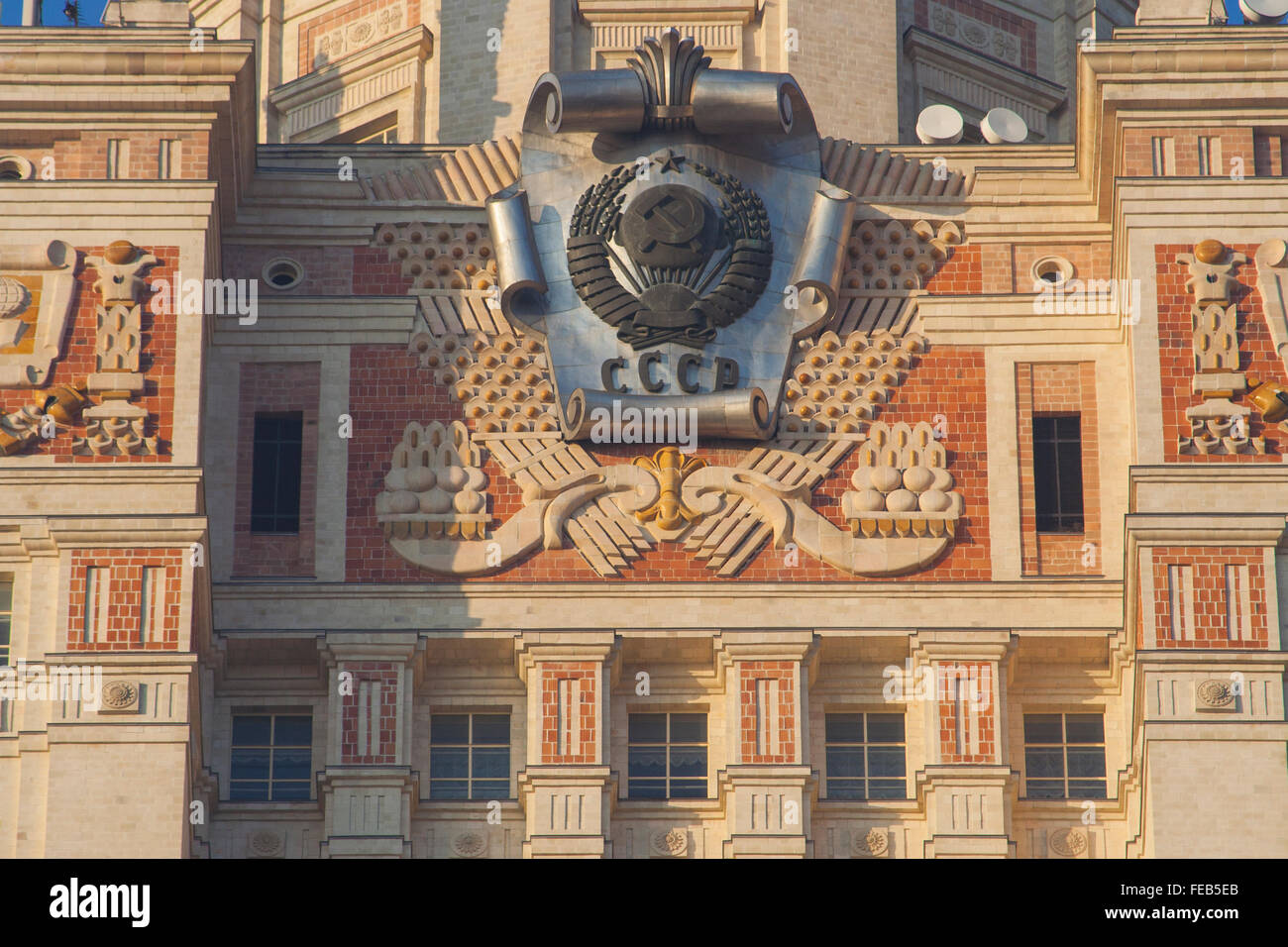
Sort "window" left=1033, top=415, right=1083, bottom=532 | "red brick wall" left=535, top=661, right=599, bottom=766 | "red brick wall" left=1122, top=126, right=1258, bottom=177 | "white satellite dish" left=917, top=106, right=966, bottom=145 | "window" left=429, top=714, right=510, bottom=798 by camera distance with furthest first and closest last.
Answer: "white satellite dish" left=917, top=106, right=966, bottom=145, "red brick wall" left=1122, top=126, right=1258, bottom=177, "window" left=1033, top=415, right=1083, bottom=532, "window" left=429, top=714, right=510, bottom=798, "red brick wall" left=535, top=661, right=599, bottom=766

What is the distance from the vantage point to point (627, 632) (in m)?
31.9

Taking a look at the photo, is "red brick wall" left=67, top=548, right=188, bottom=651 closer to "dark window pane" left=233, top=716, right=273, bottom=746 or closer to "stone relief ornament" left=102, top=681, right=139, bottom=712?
"stone relief ornament" left=102, top=681, right=139, bottom=712

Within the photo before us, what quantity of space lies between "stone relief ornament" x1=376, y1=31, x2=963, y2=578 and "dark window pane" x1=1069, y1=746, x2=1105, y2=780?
224 cm

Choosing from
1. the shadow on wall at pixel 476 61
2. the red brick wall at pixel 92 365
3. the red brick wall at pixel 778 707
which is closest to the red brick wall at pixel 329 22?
the shadow on wall at pixel 476 61

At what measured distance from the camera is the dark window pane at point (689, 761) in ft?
105

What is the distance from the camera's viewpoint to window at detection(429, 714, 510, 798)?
31844mm

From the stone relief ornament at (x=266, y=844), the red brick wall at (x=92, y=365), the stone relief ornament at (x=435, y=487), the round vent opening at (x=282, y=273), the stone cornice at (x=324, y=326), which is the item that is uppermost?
the round vent opening at (x=282, y=273)

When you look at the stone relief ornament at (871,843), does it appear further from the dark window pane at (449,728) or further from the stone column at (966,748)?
the dark window pane at (449,728)

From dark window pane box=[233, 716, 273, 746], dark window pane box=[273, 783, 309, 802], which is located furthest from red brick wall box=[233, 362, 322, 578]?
dark window pane box=[273, 783, 309, 802]

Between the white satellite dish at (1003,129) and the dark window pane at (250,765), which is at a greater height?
the white satellite dish at (1003,129)

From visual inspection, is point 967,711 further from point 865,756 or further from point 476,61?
point 476,61

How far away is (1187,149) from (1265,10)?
2004 mm

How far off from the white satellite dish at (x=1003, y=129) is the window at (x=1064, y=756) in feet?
20.3

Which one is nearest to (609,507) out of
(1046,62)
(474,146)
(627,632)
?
(627,632)
